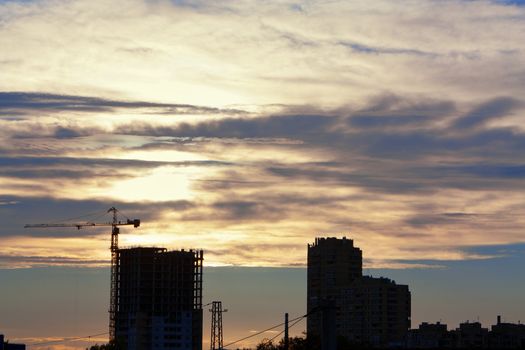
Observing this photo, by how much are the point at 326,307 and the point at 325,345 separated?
8.53m

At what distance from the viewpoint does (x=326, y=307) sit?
160 m

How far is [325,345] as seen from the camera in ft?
545
